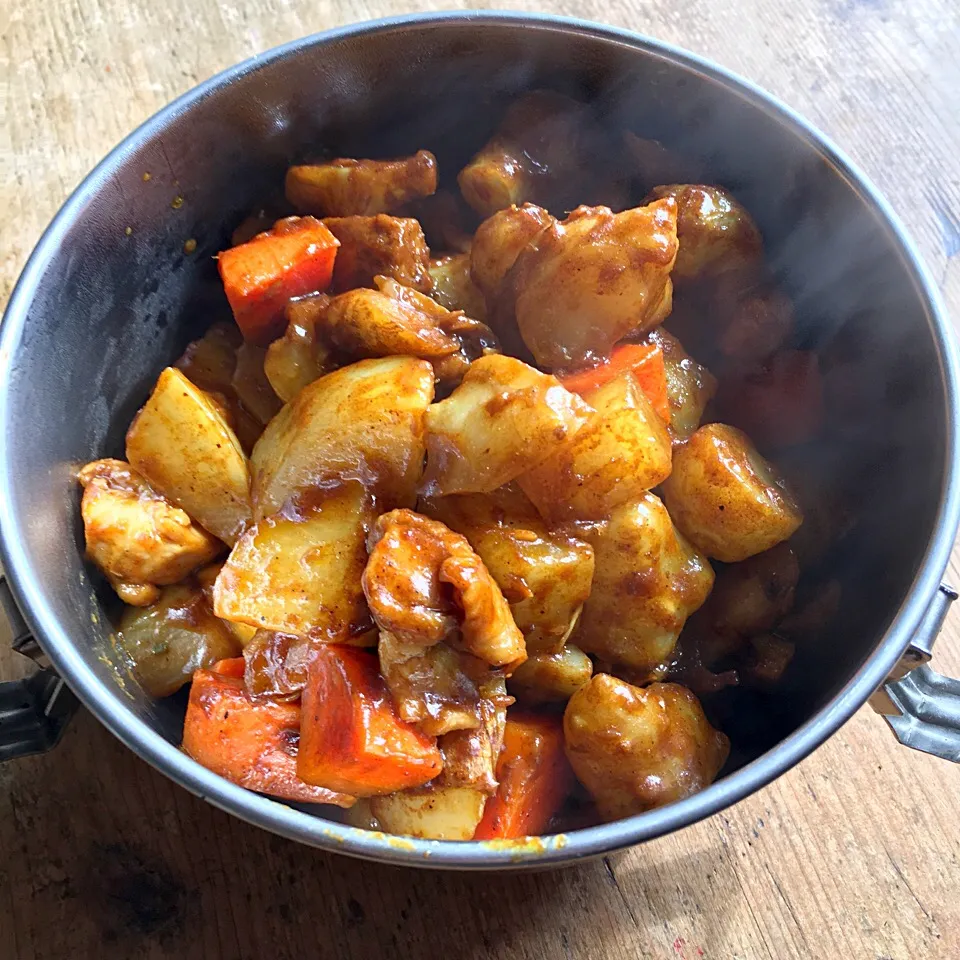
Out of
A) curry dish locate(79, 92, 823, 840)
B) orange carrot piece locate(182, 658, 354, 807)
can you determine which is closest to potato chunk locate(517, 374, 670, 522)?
curry dish locate(79, 92, 823, 840)

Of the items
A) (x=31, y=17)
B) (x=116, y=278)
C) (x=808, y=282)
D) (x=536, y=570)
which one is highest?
(x=808, y=282)

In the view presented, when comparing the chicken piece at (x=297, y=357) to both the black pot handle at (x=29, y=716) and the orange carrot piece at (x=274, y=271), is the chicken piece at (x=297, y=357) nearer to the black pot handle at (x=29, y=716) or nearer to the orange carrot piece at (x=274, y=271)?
the orange carrot piece at (x=274, y=271)

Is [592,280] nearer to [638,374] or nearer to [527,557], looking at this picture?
[638,374]

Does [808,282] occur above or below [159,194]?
above

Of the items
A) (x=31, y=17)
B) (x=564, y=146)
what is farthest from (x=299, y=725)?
(x=31, y=17)

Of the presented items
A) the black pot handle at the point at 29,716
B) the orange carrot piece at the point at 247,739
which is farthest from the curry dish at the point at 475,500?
the black pot handle at the point at 29,716

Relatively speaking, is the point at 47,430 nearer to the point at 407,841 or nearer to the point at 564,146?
the point at 407,841

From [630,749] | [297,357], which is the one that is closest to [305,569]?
[297,357]
